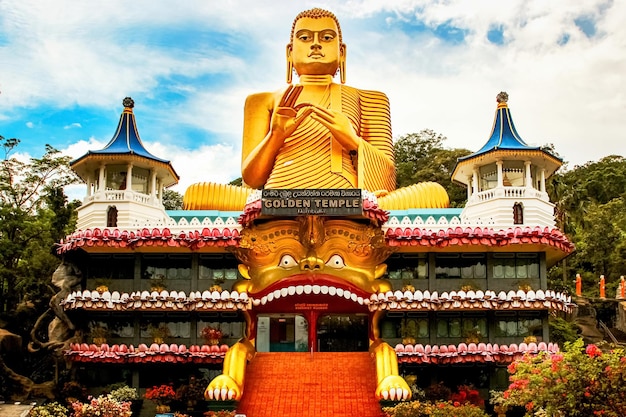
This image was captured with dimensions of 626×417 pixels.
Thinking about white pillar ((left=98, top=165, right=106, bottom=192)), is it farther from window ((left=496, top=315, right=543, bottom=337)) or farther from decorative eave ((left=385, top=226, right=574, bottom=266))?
window ((left=496, top=315, right=543, bottom=337))

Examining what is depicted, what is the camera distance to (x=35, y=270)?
3103cm

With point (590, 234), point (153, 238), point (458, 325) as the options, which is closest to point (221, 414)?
point (153, 238)

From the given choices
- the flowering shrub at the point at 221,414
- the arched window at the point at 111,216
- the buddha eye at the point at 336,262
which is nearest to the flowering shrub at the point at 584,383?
the flowering shrub at the point at 221,414

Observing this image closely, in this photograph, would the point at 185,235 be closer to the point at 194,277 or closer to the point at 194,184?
the point at 194,277

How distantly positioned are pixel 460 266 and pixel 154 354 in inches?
396

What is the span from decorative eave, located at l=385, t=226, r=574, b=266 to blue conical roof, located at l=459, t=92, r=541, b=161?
341 centimetres

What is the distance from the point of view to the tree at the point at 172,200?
5106 cm

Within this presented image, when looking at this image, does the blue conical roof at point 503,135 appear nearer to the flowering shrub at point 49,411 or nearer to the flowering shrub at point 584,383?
the flowering shrub at point 584,383

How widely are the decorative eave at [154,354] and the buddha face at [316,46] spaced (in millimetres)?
10987

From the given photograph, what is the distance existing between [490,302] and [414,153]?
2460 centimetres

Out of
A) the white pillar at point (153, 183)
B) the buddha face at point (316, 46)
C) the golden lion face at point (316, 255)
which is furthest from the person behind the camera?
the buddha face at point (316, 46)

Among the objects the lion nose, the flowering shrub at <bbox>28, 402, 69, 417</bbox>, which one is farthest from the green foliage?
the flowering shrub at <bbox>28, 402, 69, 417</bbox>

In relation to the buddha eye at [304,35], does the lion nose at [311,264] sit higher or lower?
lower

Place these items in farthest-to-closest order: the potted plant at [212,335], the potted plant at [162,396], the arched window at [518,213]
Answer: the arched window at [518,213] < the potted plant at [212,335] < the potted plant at [162,396]
